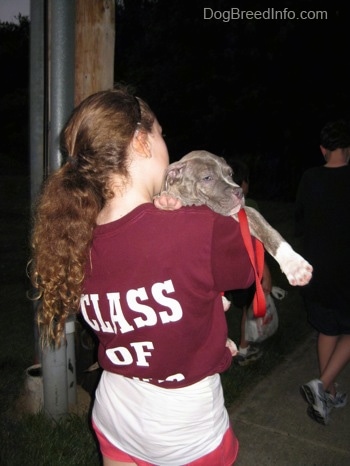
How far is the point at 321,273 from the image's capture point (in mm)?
3957

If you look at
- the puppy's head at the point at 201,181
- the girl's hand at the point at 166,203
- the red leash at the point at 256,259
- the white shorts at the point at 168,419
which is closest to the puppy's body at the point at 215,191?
the puppy's head at the point at 201,181

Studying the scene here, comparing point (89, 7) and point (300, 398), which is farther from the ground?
point (89, 7)

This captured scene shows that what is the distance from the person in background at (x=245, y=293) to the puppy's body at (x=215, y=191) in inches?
72.0

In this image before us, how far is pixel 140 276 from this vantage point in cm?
162

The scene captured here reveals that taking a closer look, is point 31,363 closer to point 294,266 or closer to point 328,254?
point 328,254

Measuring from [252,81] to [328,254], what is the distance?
60.3 ft

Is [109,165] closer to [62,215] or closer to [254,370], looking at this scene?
[62,215]

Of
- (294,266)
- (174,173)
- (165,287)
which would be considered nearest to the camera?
(165,287)

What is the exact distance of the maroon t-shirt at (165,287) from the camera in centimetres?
159

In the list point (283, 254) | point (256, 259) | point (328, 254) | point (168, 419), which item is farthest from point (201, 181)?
point (328, 254)

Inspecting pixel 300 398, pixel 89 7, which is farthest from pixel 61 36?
pixel 300 398

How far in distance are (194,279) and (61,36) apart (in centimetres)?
238

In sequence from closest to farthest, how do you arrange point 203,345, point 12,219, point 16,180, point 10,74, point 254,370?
point 203,345, point 254,370, point 12,219, point 16,180, point 10,74

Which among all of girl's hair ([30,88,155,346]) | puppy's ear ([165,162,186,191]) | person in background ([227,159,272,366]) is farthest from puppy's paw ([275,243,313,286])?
person in background ([227,159,272,366])
